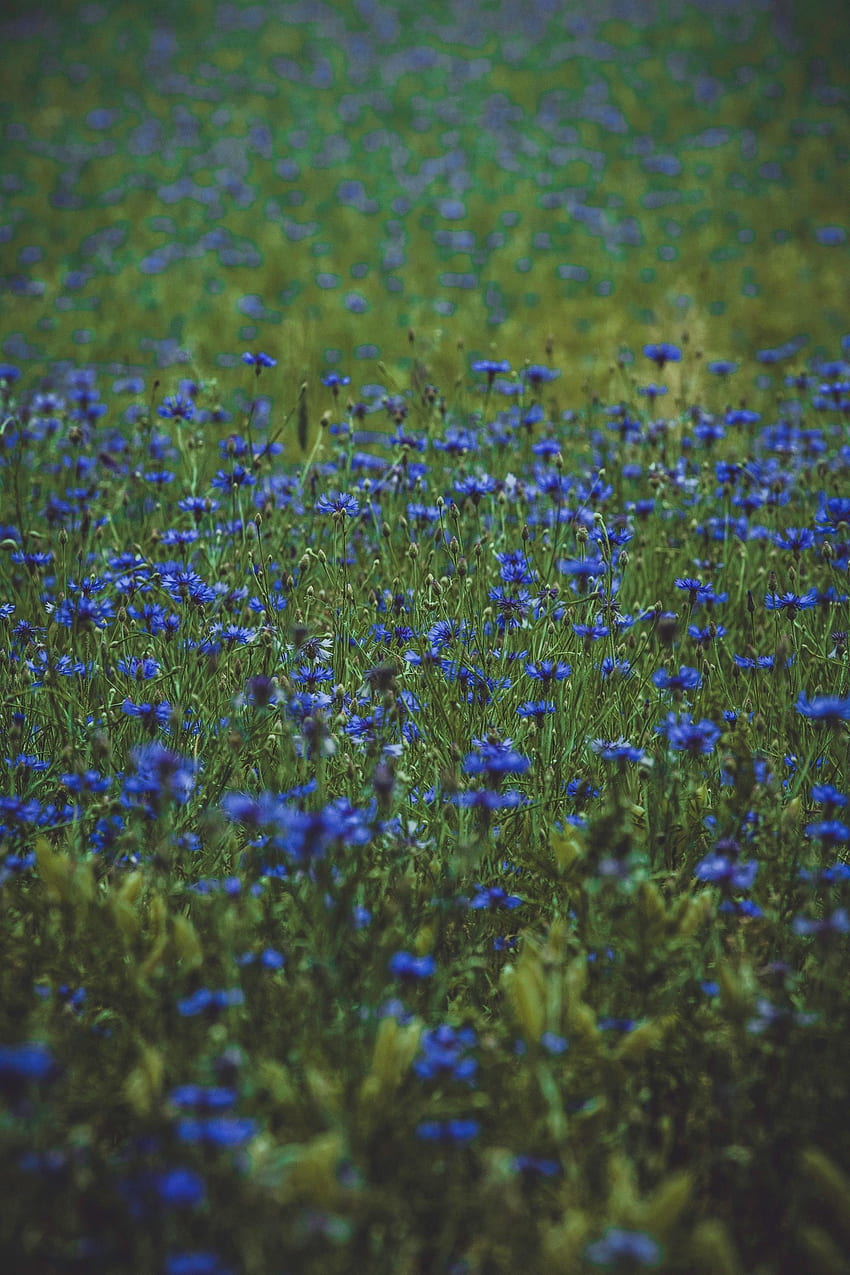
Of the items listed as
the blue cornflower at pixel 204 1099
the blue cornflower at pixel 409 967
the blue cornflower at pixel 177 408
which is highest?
the blue cornflower at pixel 177 408

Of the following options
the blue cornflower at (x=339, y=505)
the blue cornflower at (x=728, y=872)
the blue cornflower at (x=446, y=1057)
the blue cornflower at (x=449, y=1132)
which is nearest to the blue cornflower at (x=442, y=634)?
the blue cornflower at (x=339, y=505)

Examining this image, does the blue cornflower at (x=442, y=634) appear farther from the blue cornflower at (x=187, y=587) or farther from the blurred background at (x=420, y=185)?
the blurred background at (x=420, y=185)

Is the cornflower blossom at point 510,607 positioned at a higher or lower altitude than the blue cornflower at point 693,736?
higher

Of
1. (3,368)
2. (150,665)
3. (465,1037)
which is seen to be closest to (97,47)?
(3,368)

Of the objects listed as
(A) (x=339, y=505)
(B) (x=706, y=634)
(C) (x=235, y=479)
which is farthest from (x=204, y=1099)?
(C) (x=235, y=479)

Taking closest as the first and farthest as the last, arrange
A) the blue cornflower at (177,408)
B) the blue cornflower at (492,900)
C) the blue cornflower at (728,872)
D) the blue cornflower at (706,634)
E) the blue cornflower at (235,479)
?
the blue cornflower at (728,872) < the blue cornflower at (492,900) < the blue cornflower at (706,634) < the blue cornflower at (235,479) < the blue cornflower at (177,408)

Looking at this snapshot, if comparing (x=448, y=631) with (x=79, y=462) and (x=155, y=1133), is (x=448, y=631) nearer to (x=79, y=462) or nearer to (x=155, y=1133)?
(x=155, y=1133)
